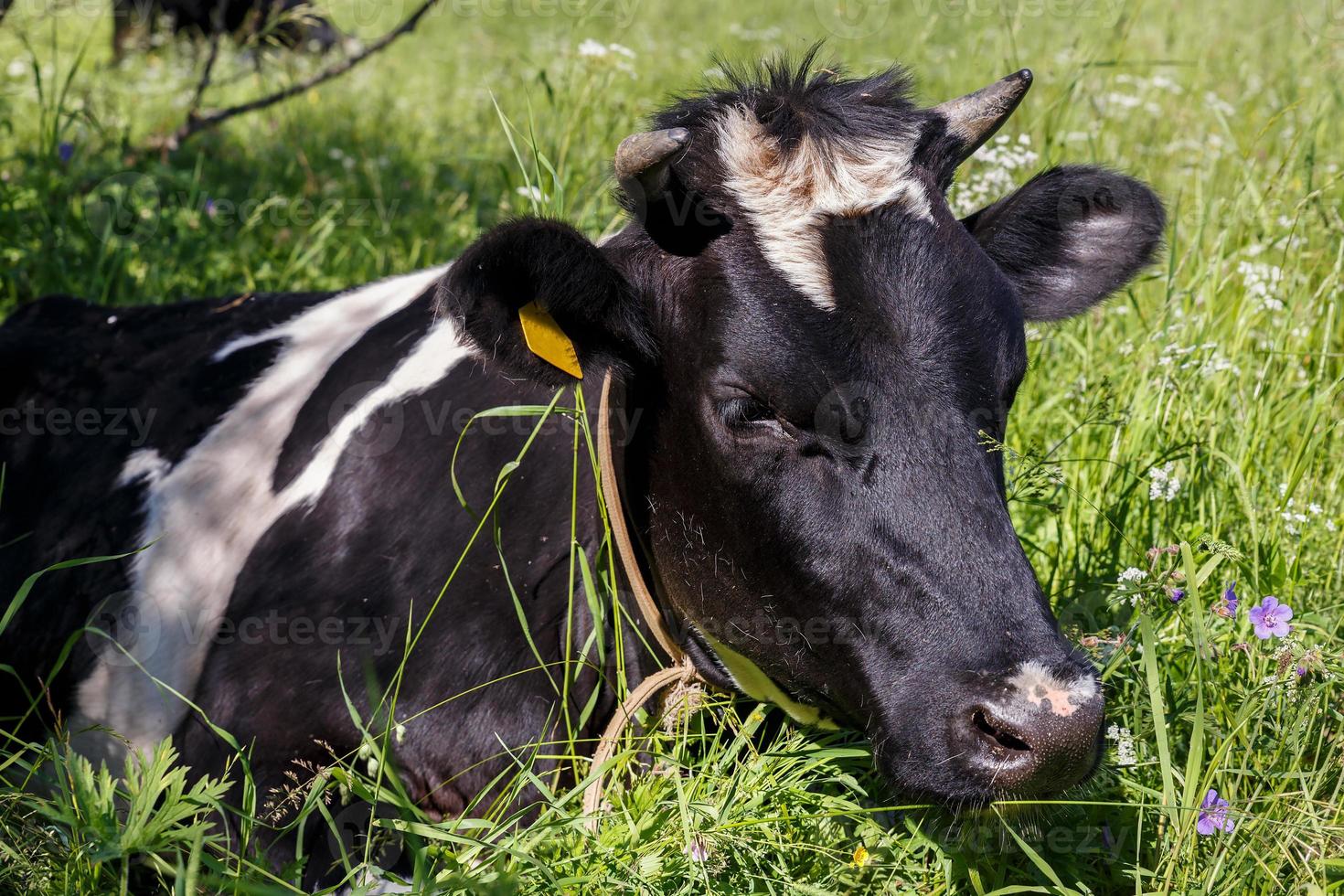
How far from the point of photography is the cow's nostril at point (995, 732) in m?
2.27

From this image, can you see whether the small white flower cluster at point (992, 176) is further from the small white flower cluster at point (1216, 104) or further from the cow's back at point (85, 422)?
the cow's back at point (85, 422)

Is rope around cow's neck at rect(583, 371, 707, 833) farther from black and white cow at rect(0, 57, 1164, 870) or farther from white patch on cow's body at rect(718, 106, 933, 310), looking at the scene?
white patch on cow's body at rect(718, 106, 933, 310)

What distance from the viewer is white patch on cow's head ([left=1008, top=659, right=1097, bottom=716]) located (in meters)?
2.24

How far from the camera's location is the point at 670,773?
9.34ft

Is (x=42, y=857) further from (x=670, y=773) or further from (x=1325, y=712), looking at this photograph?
(x=1325, y=712)

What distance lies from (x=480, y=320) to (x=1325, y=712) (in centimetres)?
206

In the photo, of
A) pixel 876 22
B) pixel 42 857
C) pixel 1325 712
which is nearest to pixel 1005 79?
pixel 1325 712

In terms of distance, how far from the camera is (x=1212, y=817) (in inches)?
102

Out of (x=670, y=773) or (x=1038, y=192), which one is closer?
(x=670, y=773)

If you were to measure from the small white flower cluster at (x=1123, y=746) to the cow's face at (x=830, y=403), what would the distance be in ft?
1.51

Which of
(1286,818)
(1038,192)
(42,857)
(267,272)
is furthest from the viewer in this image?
(267,272)

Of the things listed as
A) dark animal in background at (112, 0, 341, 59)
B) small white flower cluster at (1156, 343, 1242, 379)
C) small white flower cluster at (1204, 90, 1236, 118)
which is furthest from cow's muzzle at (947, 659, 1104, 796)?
dark animal in background at (112, 0, 341, 59)

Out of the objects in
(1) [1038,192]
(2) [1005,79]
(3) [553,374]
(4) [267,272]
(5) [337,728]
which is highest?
(2) [1005,79]

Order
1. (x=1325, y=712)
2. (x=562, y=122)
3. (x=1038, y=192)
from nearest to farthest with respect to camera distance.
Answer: (x=1325, y=712) → (x=1038, y=192) → (x=562, y=122)
